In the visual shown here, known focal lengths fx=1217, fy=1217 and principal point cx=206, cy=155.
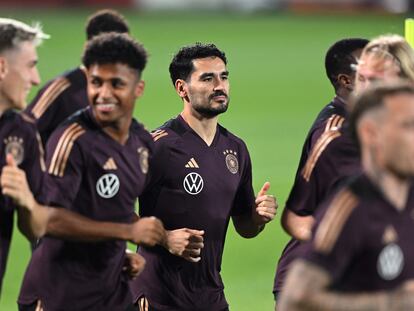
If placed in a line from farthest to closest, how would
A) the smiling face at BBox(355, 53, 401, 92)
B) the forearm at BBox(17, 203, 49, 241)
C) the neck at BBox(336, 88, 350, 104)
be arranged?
1. the neck at BBox(336, 88, 350, 104)
2. the smiling face at BBox(355, 53, 401, 92)
3. the forearm at BBox(17, 203, 49, 241)

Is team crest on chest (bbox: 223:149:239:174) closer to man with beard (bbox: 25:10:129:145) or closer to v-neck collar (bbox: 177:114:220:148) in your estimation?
v-neck collar (bbox: 177:114:220:148)

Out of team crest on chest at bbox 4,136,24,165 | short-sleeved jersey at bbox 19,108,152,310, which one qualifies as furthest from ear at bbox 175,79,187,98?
team crest on chest at bbox 4,136,24,165

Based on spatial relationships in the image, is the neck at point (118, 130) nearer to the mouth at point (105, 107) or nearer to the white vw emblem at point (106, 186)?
the mouth at point (105, 107)

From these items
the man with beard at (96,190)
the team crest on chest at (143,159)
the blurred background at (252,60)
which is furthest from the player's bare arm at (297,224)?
the blurred background at (252,60)

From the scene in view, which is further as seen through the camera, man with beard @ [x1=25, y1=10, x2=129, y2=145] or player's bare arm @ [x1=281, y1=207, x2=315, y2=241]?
man with beard @ [x1=25, y1=10, x2=129, y2=145]

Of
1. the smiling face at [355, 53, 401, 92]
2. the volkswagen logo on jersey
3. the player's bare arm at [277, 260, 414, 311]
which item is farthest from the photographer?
the smiling face at [355, 53, 401, 92]

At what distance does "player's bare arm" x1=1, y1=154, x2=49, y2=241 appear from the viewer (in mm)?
6363

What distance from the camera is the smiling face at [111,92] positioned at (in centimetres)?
707

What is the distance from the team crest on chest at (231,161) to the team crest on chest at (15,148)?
219 cm

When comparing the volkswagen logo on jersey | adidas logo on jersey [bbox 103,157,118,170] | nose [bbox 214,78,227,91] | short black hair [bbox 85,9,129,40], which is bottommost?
the volkswagen logo on jersey

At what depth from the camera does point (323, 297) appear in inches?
209

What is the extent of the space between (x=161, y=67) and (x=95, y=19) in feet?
73.1

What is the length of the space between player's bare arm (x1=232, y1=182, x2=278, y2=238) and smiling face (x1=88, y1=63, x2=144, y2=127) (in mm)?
1482

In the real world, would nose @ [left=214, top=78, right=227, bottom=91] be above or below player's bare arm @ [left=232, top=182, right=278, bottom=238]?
above
